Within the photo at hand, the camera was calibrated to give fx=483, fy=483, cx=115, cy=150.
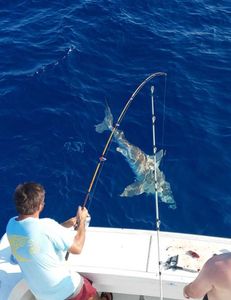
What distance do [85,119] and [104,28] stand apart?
4.23m

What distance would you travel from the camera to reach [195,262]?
550 cm

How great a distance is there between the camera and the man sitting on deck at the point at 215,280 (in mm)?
4074

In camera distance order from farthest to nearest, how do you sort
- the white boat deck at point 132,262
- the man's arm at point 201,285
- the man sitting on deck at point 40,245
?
the white boat deck at point 132,262 → the man sitting on deck at point 40,245 → the man's arm at point 201,285

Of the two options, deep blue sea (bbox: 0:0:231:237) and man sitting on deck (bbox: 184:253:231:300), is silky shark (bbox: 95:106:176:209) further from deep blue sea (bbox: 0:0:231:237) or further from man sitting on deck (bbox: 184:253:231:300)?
man sitting on deck (bbox: 184:253:231:300)

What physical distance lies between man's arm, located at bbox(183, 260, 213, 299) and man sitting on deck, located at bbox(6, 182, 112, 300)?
121 centimetres

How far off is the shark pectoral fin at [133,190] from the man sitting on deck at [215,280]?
199 inches

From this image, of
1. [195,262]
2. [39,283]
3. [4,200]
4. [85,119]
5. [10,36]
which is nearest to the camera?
[39,283]

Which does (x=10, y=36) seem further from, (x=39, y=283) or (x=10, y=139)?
(x=39, y=283)

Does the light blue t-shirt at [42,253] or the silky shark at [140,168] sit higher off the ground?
the light blue t-shirt at [42,253]

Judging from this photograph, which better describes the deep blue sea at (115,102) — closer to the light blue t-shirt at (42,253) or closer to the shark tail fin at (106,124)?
the shark tail fin at (106,124)

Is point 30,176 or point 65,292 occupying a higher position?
point 65,292

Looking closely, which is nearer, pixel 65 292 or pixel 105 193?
pixel 65 292

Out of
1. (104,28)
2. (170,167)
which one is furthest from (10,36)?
(170,167)

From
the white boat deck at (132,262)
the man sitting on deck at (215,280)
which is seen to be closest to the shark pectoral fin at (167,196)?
the white boat deck at (132,262)
